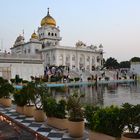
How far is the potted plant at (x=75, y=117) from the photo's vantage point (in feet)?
17.8

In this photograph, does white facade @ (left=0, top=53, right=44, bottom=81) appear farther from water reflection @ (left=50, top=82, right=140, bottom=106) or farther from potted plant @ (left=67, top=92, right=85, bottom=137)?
potted plant @ (left=67, top=92, right=85, bottom=137)

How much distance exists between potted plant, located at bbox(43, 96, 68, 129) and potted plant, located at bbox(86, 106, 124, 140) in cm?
157

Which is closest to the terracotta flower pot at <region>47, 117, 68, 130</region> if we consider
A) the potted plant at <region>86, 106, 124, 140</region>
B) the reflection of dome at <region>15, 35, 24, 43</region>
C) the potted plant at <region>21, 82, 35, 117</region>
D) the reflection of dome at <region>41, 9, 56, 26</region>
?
the potted plant at <region>21, 82, 35, 117</region>

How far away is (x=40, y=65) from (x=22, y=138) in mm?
31040

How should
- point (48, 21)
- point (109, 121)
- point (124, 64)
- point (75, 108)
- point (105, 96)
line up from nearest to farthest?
point (109, 121)
point (75, 108)
point (105, 96)
point (48, 21)
point (124, 64)

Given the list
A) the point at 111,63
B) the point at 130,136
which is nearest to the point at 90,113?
the point at 130,136

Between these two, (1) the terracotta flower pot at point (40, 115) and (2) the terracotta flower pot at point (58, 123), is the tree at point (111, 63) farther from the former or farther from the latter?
(2) the terracotta flower pot at point (58, 123)

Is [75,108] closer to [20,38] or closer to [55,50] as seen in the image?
[55,50]

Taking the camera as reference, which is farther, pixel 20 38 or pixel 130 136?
pixel 20 38

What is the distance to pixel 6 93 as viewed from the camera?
1103 cm

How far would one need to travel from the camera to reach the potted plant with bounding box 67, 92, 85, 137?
543 centimetres

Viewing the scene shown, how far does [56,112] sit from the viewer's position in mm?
6227

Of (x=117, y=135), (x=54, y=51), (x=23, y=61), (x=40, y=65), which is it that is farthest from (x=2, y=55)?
(x=117, y=135)

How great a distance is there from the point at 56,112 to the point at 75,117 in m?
0.72
